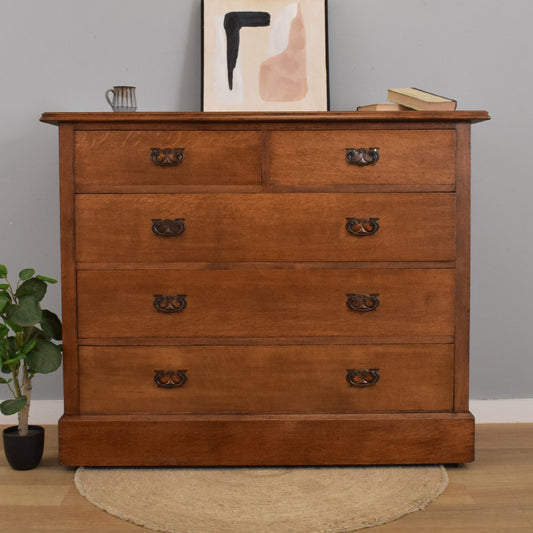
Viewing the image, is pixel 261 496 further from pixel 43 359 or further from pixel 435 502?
pixel 43 359

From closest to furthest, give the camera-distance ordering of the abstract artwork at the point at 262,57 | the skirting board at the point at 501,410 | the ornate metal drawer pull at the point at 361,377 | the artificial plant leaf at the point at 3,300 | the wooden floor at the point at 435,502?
the wooden floor at the point at 435,502 < the artificial plant leaf at the point at 3,300 < the ornate metal drawer pull at the point at 361,377 < the abstract artwork at the point at 262,57 < the skirting board at the point at 501,410

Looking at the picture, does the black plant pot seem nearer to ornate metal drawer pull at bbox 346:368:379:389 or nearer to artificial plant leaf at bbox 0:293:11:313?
artificial plant leaf at bbox 0:293:11:313

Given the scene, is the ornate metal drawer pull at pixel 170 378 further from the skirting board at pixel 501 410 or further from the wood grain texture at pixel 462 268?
the wood grain texture at pixel 462 268

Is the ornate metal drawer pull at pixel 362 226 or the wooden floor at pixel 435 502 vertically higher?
the ornate metal drawer pull at pixel 362 226

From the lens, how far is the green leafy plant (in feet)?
6.82

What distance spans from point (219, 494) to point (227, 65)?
154cm

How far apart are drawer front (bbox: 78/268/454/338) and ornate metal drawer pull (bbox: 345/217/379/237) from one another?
4.7 inches

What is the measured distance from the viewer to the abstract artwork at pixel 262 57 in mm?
2553

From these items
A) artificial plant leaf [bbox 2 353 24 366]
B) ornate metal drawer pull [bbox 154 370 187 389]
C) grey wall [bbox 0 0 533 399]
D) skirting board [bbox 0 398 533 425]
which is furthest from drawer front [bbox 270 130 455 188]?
skirting board [bbox 0 398 533 425]

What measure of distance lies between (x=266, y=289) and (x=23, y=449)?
946mm

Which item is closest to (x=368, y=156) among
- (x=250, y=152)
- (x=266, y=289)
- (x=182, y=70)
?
(x=250, y=152)

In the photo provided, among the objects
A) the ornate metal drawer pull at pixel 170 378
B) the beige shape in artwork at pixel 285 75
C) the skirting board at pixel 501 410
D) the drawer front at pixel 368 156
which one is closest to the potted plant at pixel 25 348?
the ornate metal drawer pull at pixel 170 378

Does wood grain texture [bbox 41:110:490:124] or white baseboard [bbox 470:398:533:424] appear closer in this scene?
wood grain texture [bbox 41:110:490:124]

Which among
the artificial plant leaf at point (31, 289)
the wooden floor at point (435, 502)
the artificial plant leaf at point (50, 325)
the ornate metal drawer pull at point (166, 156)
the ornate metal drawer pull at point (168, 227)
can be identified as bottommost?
the wooden floor at point (435, 502)
